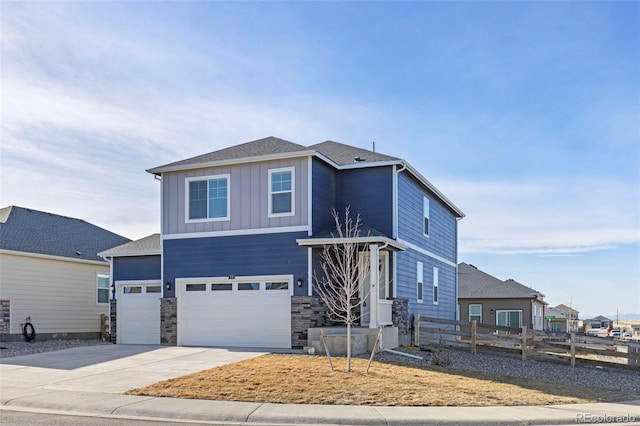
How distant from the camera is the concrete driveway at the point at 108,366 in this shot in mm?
13938

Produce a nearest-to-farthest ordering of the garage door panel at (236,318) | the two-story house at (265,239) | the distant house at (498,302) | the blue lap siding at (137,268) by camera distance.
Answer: the two-story house at (265,239) → the garage door panel at (236,318) → the blue lap siding at (137,268) → the distant house at (498,302)

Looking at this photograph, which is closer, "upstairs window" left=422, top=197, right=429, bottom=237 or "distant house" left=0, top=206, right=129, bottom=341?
"distant house" left=0, top=206, right=129, bottom=341

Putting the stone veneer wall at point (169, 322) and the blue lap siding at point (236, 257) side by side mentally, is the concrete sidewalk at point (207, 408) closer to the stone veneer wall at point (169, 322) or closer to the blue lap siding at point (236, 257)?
the blue lap siding at point (236, 257)

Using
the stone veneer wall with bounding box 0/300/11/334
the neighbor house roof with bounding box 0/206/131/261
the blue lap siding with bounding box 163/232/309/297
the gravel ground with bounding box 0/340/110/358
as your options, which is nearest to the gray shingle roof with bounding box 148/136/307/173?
the blue lap siding with bounding box 163/232/309/297

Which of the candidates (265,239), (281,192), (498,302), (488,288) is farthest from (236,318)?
(488,288)

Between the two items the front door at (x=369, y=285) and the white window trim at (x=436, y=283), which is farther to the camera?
the white window trim at (x=436, y=283)

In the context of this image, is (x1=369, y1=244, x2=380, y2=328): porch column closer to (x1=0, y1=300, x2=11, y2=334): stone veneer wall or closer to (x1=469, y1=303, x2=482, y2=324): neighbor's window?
(x1=0, y1=300, x2=11, y2=334): stone veneer wall

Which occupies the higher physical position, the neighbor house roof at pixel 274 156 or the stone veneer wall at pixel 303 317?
the neighbor house roof at pixel 274 156

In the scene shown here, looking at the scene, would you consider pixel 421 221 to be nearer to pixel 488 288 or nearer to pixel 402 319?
pixel 402 319

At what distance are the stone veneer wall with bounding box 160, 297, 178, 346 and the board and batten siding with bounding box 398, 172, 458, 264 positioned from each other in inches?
322

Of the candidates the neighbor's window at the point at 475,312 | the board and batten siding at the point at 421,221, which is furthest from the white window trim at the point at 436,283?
the neighbor's window at the point at 475,312

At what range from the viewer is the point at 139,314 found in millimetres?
23625

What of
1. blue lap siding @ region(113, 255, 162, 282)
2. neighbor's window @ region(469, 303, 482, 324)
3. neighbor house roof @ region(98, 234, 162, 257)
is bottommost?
neighbor's window @ region(469, 303, 482, 324)

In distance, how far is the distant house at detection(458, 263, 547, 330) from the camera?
121 feet
